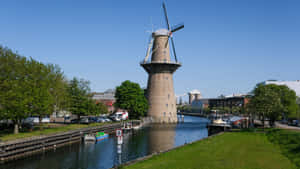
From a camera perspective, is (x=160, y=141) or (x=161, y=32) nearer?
(x=160, y=141)

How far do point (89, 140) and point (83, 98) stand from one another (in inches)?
593

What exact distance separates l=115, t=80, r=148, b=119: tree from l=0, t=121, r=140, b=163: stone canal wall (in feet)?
99.5

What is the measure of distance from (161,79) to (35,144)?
5492 centimetres

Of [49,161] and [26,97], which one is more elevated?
[26,97]

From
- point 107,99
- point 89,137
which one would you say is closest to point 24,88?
point 89,137

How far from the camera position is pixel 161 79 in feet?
274

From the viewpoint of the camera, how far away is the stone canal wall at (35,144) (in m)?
28.1

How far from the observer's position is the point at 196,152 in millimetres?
24203

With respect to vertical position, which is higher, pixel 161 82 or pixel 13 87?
pixel 161 82

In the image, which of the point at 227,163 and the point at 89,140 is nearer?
the point at 227,163

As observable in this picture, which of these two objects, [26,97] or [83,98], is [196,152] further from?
[83,98]

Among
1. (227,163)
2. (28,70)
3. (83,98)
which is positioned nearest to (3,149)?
(28,70)

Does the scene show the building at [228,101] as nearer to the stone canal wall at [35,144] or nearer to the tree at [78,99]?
the tree at [78,99]

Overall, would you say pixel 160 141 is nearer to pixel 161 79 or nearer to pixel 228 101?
pixel 161 79
